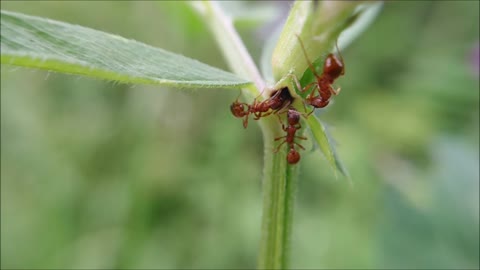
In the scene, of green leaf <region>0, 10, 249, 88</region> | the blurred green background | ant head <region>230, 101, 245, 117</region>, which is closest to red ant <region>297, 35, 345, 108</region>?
green leaf <region>0, 10, 249, 88</region>

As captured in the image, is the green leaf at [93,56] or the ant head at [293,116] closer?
the green leaf at [93,56]

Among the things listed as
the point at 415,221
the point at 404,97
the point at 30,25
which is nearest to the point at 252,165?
the point at 404,97

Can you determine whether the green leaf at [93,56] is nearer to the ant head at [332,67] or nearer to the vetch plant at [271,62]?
the vetch plant at [271,62]

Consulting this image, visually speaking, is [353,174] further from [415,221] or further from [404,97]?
[415,221]

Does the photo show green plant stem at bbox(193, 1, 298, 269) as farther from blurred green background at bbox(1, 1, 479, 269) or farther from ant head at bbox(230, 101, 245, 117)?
blurred green background at bbox(1, 1, 479, 269)

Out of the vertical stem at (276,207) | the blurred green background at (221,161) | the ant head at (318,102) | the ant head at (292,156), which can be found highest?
the blurred green background at (221,161)

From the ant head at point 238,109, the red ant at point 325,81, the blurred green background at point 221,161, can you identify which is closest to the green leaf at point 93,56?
the red ant at point 325,81

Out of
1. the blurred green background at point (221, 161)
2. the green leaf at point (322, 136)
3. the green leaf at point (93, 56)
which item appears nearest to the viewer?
the green leaf at point (93, 56)
